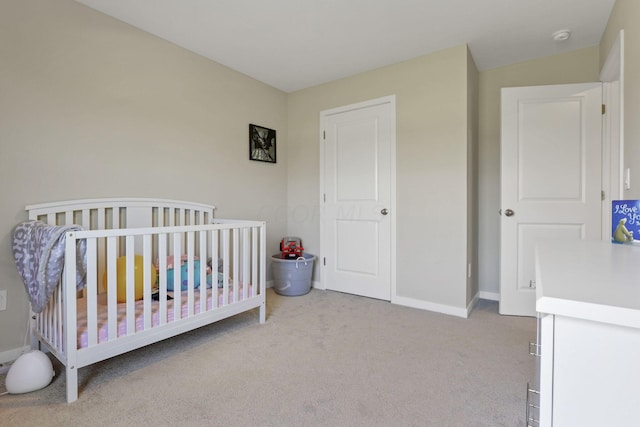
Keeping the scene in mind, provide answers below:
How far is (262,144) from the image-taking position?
3270 mm

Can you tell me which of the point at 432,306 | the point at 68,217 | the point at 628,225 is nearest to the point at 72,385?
the point at 68,217

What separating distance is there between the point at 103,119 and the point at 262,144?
144 centimetres

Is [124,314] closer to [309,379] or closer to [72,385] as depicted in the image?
[72,385]

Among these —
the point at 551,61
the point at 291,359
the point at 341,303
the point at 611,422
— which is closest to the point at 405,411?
the point at 291,359

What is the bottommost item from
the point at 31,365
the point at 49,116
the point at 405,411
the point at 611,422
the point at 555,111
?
the point at 405,411

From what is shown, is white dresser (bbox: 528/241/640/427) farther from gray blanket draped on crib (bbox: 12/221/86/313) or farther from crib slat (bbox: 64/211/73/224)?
crib slat (bbox: 64/211/73/224)

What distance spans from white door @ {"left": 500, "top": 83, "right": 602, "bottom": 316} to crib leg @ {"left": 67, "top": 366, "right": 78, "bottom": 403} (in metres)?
2.84

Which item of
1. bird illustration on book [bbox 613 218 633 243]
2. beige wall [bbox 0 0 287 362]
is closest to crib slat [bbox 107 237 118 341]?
beige wall [bbox 0 0 287 362]

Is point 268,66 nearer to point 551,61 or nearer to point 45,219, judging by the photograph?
point 45,219

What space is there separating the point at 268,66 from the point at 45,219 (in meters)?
2.08

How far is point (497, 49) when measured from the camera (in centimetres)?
257

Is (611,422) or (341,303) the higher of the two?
(611,422)

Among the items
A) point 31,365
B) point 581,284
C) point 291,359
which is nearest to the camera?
point 581,284

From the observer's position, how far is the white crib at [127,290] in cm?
146
